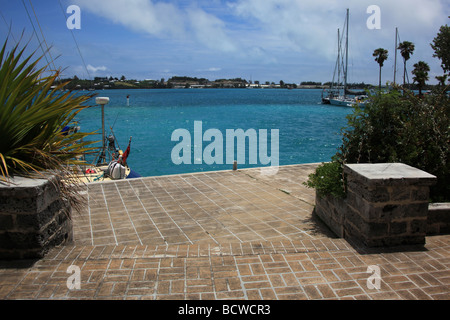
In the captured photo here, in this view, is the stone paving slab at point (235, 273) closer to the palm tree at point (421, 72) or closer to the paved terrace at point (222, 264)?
the paved terrace at point (222, 264)

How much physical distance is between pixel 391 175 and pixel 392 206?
0.37m

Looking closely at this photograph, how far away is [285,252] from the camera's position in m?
4.10

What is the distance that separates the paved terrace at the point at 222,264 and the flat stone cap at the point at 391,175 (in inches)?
32.2

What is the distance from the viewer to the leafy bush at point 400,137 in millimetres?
5293

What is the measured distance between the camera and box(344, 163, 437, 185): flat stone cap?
3.99m

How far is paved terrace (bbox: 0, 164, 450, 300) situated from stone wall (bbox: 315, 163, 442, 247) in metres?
0.17

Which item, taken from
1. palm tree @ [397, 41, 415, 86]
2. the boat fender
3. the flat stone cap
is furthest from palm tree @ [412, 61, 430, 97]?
the flat stone cap

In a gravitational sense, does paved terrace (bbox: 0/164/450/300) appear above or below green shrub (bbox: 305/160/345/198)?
below

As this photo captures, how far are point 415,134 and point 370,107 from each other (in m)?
0.82
